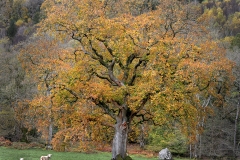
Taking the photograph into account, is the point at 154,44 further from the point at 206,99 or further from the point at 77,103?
the point at 206,99

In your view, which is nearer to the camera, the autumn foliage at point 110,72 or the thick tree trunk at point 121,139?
the autumn foliage at point 110,72

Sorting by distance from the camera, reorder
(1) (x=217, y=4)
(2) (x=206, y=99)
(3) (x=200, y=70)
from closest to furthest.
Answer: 1. (3) (x=200, y=70)
2. (2) (x=206, y=99)
3. (1) (x=217, y=4)

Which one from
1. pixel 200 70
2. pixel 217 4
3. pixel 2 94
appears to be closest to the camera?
pixel 200 70

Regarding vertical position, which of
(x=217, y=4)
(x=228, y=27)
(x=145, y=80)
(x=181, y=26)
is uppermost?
(x=217, y=4)

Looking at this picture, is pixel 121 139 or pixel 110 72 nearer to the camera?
pixel 121 139

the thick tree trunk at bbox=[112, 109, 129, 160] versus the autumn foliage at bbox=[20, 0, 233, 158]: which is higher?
the autumn foliage at bbox=[20, 0, 233, 158]

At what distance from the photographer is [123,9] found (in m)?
24.9

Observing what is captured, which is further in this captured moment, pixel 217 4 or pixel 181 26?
pixel 217 4

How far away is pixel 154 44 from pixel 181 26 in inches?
152

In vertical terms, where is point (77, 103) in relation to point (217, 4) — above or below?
below

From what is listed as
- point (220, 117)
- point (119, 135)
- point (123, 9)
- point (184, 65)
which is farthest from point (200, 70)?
point (220, 117)

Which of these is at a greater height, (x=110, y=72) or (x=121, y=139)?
(x=110, y=72)

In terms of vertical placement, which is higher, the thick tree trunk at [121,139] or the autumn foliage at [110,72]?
the autumn foliage at [110,72]

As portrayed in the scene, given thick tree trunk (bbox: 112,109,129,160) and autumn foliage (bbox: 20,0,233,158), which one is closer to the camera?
autumn foliage (bbox: 20,0,233,158)
